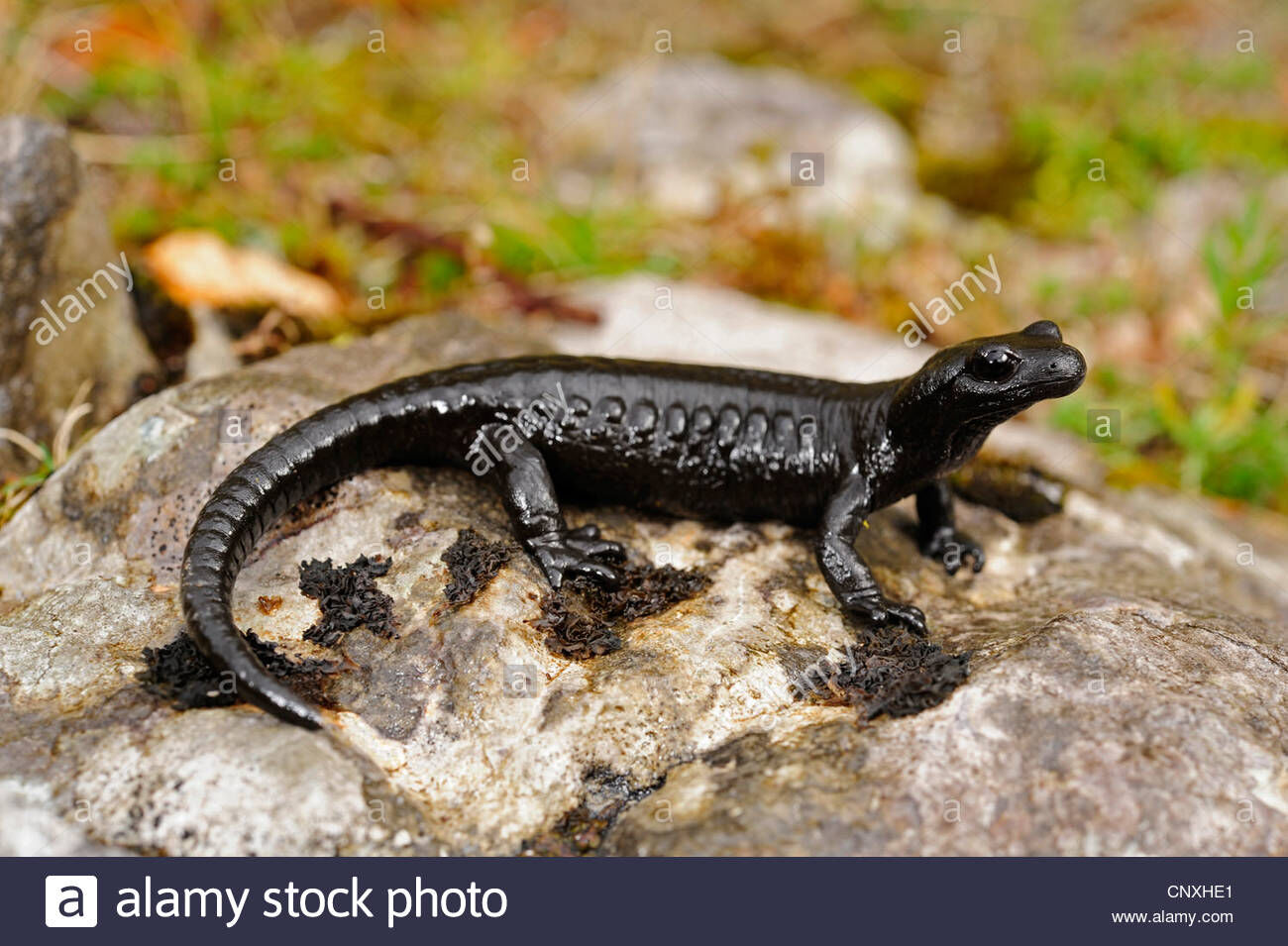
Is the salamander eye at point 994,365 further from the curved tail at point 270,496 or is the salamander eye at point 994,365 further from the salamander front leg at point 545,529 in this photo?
the curved tail at point 270,496

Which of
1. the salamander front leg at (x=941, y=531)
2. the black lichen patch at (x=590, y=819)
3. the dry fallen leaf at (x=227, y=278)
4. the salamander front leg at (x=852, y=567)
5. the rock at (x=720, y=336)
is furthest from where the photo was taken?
the rock at (x=720, y=336)

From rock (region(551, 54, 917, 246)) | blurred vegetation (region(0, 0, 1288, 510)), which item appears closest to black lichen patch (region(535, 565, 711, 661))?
blurred vegetation (region(0, 0, 1288, 510))

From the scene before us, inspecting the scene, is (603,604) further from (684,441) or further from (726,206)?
(726,206)

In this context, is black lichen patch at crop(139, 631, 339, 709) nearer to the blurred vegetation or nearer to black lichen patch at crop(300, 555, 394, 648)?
black lichen patch at crop(300, 555, 394, 648)

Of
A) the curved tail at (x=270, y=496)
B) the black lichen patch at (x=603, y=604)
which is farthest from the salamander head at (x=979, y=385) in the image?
the curved tail at (x=270, y=496)
